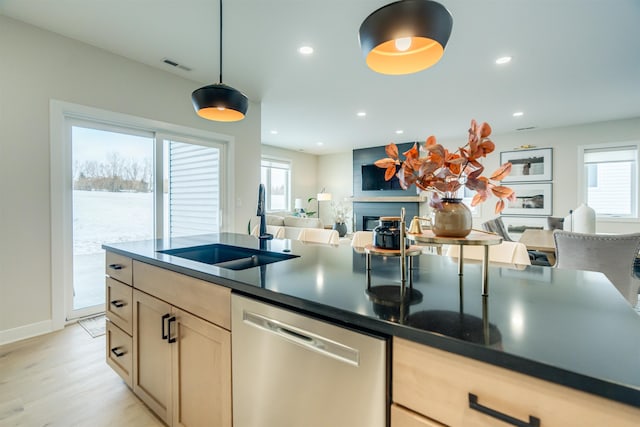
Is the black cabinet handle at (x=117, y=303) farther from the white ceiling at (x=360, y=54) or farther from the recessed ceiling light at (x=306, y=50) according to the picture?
the recessed ceiling light at (x=306, y=50)

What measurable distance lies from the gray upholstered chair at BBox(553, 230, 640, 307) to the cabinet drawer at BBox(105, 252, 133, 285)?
2991 mm

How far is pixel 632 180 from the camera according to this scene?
5070 millimetres

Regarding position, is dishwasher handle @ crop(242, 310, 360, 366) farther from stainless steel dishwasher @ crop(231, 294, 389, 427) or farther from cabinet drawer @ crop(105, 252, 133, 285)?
cabinet drawer @ crop(105, 252, 133, 285)

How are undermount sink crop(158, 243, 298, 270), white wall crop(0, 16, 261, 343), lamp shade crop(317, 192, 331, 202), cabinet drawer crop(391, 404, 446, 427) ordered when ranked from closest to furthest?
cabinet drawer crop(391, 404, 446, 427), undermount sink crop(158, 243, 298, 270), white wall crop(0, 16, 261, 343), lamp shade crop(317, 192, 331, 202)

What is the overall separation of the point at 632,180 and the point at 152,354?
742 centimetres

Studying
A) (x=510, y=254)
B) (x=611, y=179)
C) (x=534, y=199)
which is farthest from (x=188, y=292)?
(x=611, y=179)

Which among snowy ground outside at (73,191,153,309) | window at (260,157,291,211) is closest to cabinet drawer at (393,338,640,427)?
snowy ground outside at (73,191,153,309)

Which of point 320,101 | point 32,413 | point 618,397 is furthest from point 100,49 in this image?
point 618,397

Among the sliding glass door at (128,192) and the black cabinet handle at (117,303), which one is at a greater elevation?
the sliding glass door at (128,192)

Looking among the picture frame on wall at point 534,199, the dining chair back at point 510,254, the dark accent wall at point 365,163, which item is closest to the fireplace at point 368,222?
the dark accent wall at point 365,163

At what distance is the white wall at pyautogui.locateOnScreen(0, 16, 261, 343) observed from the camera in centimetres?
240

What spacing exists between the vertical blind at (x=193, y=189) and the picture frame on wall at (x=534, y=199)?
228 inches

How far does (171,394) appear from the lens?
52.1 inches

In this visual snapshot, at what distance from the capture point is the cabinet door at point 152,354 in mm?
1351
